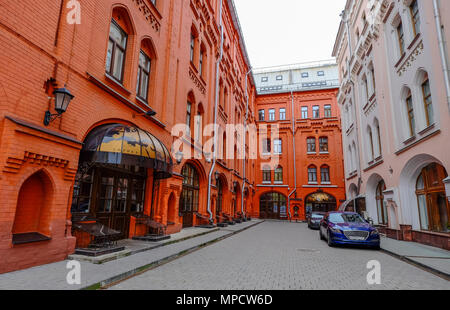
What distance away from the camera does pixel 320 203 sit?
32.7 m

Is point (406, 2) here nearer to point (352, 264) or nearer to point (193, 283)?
point (352, 264)

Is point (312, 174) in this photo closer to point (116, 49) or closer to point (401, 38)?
point (401, 38)

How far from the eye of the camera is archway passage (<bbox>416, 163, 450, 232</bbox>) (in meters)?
10.4

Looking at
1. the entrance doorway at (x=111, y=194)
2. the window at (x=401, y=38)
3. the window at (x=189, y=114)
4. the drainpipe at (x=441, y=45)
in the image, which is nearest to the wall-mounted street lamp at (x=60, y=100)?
the entrance doorway at (x=111, y=194)

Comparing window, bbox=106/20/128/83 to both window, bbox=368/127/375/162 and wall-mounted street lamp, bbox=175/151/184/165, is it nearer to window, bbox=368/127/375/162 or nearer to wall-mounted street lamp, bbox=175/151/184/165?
wall-mounted street lamp, bbox=175/151/184/165

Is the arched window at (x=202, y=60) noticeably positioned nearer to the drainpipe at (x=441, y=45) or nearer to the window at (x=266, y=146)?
the drainpipe at (x=441, y=45)

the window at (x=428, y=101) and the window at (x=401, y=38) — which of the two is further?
the window at (x=401, y=38)

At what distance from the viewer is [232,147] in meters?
24.2

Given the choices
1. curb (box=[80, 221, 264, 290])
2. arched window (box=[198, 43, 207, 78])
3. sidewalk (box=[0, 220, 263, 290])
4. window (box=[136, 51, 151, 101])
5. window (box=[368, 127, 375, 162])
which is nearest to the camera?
sidewalk (box=[0, 220, 263, 290])

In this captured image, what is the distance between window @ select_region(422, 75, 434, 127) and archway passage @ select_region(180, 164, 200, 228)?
37.8 ft

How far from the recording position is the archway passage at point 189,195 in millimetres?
14898

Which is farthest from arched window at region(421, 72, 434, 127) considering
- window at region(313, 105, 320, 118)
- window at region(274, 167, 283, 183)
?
window at region(313, 105, 320, 118)

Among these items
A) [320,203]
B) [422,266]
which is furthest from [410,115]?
[320,203]

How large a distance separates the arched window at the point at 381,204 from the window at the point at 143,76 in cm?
1505
